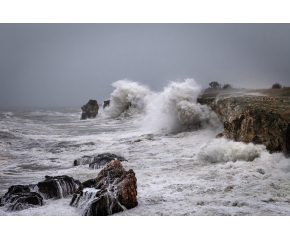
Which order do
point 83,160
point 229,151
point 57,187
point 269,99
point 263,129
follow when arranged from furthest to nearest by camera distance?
point 83,160 < point 269,99 < point 229,151 < point 263,129 < point 57,187

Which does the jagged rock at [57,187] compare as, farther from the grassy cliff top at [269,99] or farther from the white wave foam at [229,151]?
the grassy cliff top at [269,99]

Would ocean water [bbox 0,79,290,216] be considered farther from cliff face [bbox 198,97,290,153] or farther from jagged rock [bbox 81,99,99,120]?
jagged rock [bbox 81,99,99,120]

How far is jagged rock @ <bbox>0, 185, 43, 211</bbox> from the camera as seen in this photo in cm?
416

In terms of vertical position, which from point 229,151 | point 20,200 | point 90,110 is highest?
point 90,110

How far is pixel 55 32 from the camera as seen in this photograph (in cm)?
679

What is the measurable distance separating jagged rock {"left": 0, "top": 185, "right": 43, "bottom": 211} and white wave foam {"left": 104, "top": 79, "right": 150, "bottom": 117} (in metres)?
16.3

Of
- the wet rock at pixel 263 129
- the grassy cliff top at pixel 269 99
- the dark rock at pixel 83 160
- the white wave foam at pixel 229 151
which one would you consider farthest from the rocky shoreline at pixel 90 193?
the grassy cliff top at pixel 269 99

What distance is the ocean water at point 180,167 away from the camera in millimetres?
4148

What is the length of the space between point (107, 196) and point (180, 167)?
8.85ft

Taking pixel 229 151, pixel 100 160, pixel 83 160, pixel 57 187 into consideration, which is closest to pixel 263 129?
pixel 229 151

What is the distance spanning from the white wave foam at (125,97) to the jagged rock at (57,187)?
51.6ft

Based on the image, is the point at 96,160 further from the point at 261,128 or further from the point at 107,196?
the point at 261,128

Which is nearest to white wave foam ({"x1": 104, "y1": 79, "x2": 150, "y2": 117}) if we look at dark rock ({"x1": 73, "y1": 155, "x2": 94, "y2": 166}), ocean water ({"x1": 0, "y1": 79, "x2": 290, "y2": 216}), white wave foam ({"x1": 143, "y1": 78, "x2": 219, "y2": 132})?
white wave foam ({"x1": 143, "y1": 78, "x2": 219, "y2": 132})

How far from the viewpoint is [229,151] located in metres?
6.45
